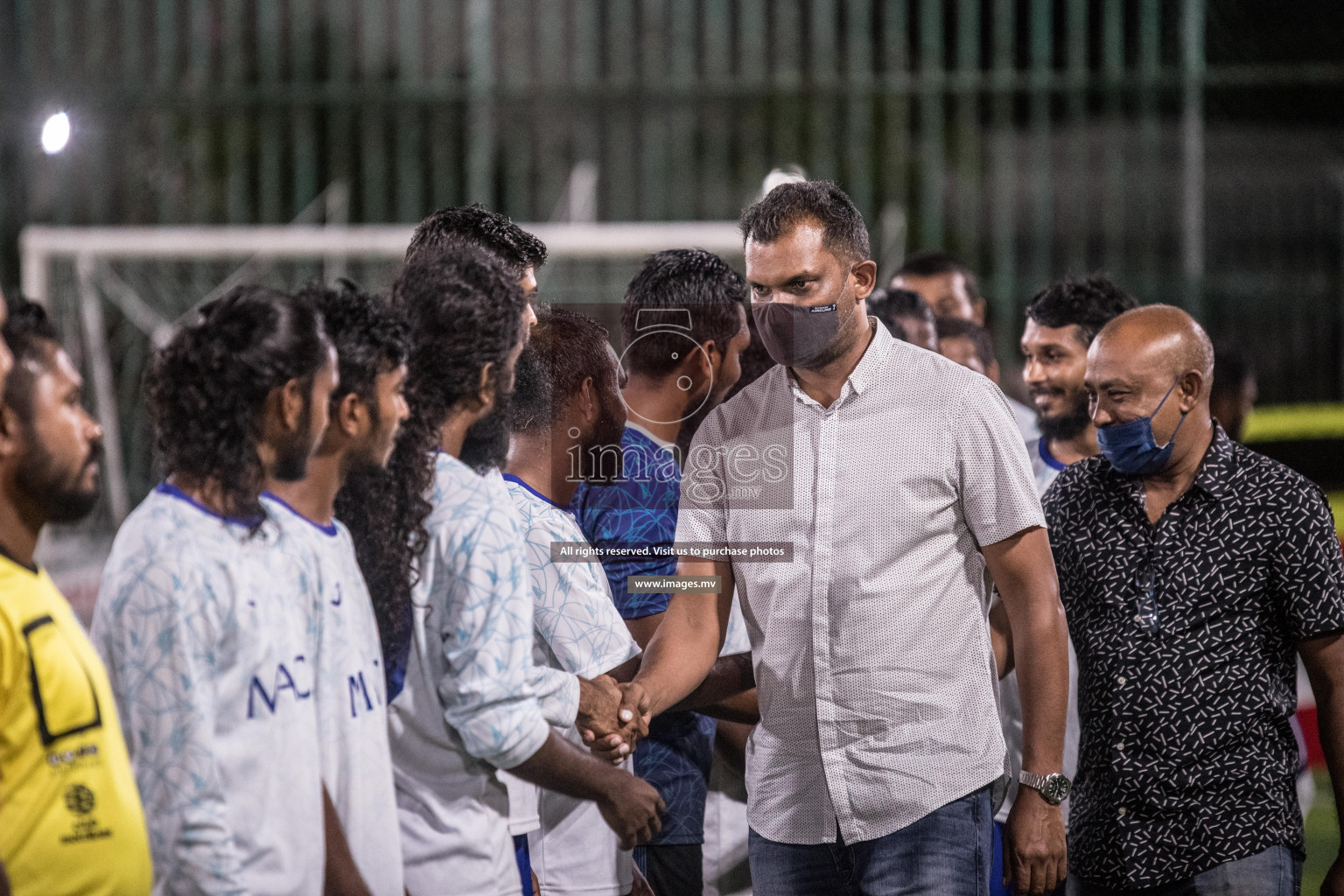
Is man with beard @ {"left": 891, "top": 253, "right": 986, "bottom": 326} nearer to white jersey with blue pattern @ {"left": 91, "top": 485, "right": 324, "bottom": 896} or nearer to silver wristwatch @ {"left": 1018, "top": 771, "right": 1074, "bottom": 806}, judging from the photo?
silver wristwatch @ {"left": 1018, "top": 771, "right": 1074, "bottom": 806}

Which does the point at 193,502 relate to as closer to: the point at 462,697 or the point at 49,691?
the point at 49,691

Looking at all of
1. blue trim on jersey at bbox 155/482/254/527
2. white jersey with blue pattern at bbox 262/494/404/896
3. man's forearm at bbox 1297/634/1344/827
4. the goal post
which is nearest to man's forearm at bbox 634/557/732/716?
white jersey with blue pattern at bbox 262/494/404/896

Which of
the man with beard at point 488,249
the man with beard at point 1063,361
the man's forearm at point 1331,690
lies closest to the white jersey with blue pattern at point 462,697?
the man with beard at point 488,249

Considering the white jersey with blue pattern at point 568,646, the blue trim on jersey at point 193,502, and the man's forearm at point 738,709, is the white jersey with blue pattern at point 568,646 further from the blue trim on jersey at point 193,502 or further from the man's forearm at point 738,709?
the blue trim on jersey at point 193,502

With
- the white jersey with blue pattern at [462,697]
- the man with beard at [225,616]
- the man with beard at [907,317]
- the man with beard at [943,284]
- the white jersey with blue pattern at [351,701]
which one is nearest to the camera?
the man with beard at [225,616]

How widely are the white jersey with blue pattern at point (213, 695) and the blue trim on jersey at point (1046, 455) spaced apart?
2.05 m

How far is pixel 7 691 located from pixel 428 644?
23.1 inches

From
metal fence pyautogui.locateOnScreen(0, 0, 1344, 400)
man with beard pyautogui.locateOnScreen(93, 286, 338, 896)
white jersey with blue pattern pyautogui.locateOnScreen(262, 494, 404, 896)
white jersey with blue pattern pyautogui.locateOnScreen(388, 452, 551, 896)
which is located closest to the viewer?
man with beard pyautogui.locateOnScreen(93, 286, 338, 896)

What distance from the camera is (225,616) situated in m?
1.73

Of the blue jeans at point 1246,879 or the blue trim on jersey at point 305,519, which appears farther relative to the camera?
the blue jeans at point 1246,879

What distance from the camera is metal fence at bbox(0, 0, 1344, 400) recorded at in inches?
313

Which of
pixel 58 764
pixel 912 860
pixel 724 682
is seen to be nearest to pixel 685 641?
pixel 724 682

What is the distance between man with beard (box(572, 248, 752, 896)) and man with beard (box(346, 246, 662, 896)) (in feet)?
0.81

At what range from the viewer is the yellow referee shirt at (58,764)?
159cm
